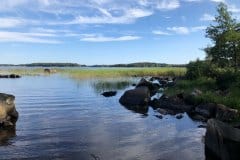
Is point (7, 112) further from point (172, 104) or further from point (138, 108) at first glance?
point (172, 104)

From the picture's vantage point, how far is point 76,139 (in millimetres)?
27250

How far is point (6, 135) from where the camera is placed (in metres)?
28.5

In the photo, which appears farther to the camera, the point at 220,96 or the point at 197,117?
the point at 220,96

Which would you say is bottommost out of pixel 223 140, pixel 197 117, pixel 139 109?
pixel 139 109

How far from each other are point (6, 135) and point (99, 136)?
697 centimetres

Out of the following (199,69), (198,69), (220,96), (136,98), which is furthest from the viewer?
(198,69)

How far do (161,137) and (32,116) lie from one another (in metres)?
15.2

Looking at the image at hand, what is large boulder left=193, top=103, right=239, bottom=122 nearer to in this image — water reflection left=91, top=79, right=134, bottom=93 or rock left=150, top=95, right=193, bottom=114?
rock left=150, top=95, right=193, bottom=114

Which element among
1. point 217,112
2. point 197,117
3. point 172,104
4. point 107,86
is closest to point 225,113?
point 217,112

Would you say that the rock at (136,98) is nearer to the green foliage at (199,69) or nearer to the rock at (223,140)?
the green foliage at (199,69)

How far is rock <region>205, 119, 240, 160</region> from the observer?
63.1 ft

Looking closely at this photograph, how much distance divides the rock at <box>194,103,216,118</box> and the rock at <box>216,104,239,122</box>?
1718 millimetres

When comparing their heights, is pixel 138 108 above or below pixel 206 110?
below

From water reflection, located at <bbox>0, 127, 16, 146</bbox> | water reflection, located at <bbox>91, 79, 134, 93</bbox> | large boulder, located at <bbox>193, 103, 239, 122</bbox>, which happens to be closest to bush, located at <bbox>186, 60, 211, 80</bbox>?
water reflection, located at <bbox>91, 79, 134, 93</bbox>
